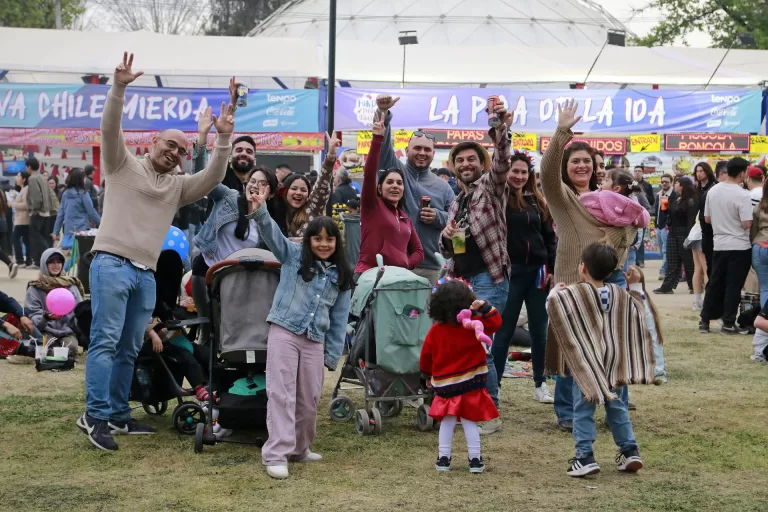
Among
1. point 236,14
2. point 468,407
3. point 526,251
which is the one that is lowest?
point 468,407

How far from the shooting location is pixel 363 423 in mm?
6531

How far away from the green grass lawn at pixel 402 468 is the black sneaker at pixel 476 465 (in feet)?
0.19

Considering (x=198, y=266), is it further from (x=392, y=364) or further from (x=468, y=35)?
(x=468, y=35)

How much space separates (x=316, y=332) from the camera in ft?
19.0

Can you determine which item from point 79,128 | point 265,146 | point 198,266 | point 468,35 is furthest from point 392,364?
point 468,35

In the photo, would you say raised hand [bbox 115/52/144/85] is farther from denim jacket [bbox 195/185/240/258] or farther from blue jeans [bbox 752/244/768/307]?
blue jeans [bbox 752/244/768/307]

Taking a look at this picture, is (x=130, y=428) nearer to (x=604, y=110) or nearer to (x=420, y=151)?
(x=420, y=151)

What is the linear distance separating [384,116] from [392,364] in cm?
170

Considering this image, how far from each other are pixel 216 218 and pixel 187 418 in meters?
1.34

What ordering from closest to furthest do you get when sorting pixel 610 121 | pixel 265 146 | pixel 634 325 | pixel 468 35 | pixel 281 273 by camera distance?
pixel 634 325 < pixel 281 273 < pixel 265 146 < pixel 610 121 < pixel 468 35

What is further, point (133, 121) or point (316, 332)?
point (133, 121)

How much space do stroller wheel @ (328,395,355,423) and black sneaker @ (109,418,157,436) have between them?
1202 mm

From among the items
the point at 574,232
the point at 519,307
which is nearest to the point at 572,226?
the point at 574,232

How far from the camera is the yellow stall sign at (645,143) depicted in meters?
22.1
